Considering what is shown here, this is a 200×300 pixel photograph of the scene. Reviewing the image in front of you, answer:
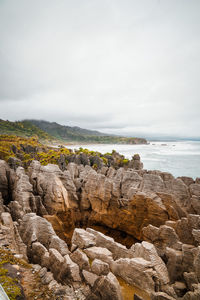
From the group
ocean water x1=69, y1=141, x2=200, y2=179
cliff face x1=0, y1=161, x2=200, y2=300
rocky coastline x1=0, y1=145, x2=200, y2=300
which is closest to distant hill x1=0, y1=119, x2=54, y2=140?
ocean water x1=69, y1=141, x2=200, y2=179

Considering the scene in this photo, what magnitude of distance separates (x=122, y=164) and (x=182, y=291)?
40247 mm

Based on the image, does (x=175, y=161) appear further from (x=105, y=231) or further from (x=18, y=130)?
(x=18, y=130)

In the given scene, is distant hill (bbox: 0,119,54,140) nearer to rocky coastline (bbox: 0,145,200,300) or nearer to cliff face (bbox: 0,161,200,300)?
cliff face (bbox: 0,161,200,300)

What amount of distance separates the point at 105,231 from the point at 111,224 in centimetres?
142

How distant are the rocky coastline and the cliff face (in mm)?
43

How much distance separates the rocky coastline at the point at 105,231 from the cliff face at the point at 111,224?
0.04 m

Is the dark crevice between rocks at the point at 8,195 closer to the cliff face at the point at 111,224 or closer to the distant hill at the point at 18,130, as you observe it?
the cliff face at the point at 111,224

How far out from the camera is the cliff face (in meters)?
7.93

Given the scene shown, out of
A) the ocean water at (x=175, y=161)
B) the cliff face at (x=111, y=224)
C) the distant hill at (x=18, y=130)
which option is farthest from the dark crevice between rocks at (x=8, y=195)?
the distant hill at (x=18, y=130)

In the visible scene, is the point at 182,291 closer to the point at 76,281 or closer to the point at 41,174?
the point at 76,281

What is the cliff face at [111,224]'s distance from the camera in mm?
7930

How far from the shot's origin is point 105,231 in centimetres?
2012

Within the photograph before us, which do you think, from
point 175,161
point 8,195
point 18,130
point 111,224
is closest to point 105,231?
point 111,224

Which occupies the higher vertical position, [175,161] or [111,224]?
[175,161]
